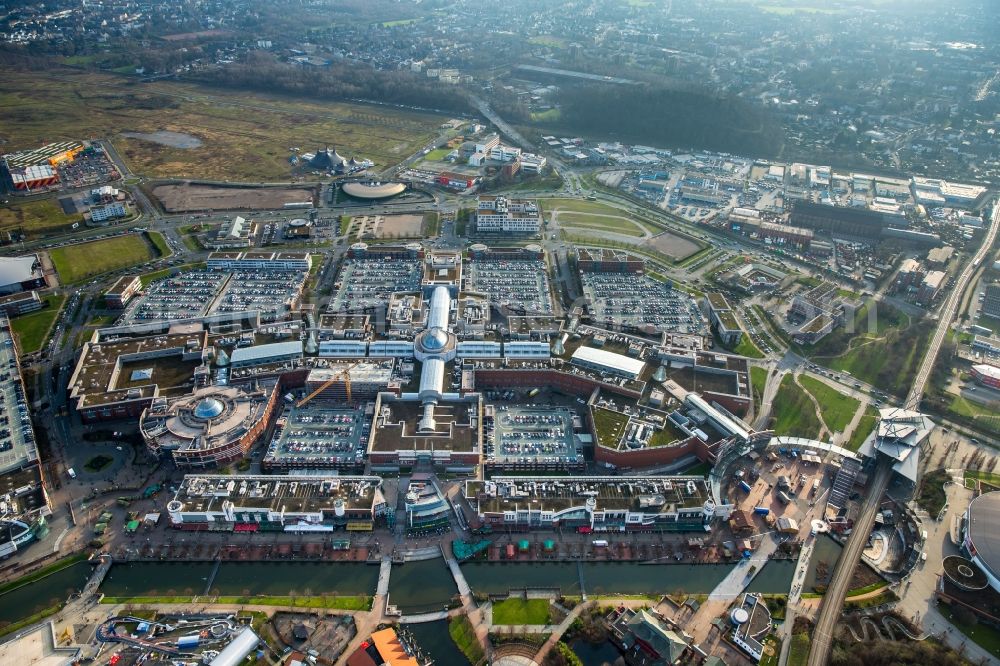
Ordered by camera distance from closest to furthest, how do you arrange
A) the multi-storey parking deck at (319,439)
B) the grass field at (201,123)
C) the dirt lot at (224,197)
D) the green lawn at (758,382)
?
the multi-storey parking deck at (319,439)
the green lawn at (758,382)
the dirt lot at (224,197)
the grass field at (201,123)

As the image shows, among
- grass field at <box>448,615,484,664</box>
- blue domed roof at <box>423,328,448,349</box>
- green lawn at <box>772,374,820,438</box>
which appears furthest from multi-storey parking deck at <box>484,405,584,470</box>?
green lawn at <box>772,374,820,438</box>

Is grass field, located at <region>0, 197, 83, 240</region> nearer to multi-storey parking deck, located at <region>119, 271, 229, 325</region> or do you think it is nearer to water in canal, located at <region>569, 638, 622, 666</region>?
multi-storey parking deck, located at <region>119, 271, 229, 325</region>

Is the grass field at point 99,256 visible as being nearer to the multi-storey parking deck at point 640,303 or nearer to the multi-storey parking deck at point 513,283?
the multi-storey parking deck at point 513,283

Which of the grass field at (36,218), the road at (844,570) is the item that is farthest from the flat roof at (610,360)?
the grass field at (36,218)

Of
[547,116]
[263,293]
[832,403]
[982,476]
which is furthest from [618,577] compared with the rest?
[547,116]

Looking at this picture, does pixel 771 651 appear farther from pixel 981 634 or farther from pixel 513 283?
pixel 513 283

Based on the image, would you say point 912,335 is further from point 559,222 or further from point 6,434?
point 6,434

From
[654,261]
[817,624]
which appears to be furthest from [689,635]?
[654,261]
